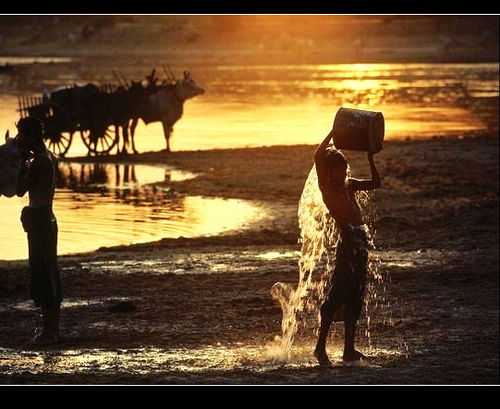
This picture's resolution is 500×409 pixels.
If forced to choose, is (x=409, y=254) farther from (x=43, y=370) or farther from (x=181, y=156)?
(x=181, y=156)

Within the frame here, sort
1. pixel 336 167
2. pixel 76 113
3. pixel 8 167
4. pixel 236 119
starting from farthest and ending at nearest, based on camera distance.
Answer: pixel 236 119 → pixel 76 113 → pixel 8 167 → pixel 336 167

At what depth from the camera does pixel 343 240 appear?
7.67 metres

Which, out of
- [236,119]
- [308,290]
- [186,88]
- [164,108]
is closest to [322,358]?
[308,290]

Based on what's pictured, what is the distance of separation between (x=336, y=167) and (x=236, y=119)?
26.3 meters

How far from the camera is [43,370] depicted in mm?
7676

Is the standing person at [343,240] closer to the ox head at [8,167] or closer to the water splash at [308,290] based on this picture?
the water splash at [308,290]

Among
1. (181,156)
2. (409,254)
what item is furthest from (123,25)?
(409,254)

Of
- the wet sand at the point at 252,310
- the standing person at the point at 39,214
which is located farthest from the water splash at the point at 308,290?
the standing person at the point at 39,214

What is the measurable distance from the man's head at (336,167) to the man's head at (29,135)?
6.79 feet

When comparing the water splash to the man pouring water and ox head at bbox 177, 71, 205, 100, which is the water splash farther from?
ox head at bbox 177, 71, 205, 100

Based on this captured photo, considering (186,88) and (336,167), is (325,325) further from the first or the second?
(186,88)

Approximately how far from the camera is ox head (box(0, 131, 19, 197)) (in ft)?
33.8

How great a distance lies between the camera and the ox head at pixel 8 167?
10.3m

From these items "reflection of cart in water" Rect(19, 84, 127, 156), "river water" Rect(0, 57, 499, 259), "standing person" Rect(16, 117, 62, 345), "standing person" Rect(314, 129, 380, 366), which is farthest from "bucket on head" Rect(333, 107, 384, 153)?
"reflection of cart in water" Rect(19, 84, 127, 156)
